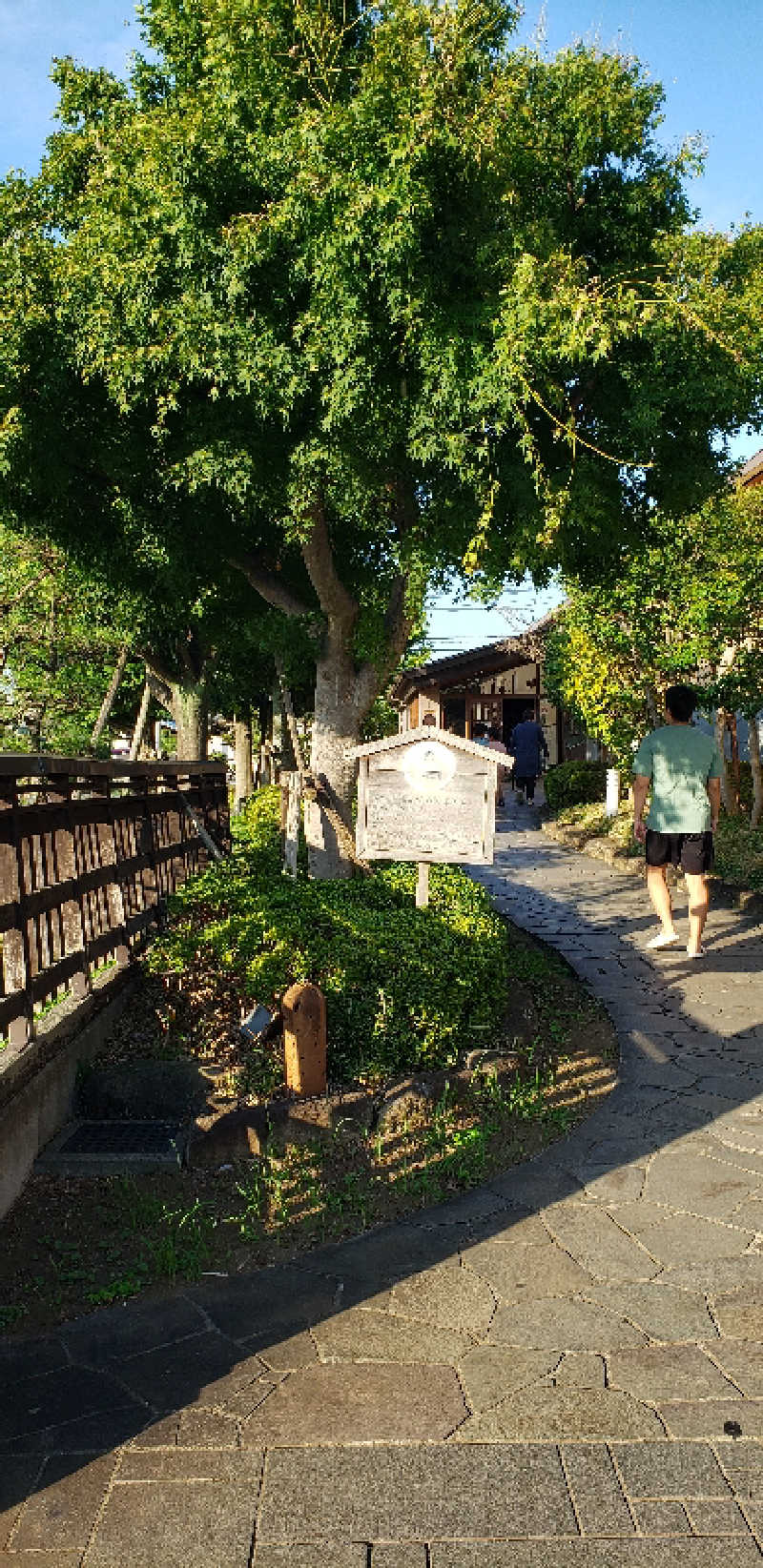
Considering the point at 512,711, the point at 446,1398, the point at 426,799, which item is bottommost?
the point at 446,1398

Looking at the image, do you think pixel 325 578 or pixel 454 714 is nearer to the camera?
pixel 325 578

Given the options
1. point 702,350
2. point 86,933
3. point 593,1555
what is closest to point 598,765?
point 702,350

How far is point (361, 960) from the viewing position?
20.5 ft

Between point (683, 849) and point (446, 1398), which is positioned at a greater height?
point (683, 849)

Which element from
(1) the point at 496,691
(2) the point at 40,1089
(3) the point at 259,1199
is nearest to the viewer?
(3) the point at 259,1199

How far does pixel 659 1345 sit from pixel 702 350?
7601mm

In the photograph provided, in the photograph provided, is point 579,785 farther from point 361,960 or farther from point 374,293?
point 361,960

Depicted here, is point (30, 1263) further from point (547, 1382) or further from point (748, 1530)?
point (748, 1530)

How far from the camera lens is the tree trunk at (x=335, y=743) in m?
10.8

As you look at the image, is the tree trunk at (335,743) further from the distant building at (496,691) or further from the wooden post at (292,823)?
the distant building at (496,691)

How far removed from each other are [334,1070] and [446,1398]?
2.69 m

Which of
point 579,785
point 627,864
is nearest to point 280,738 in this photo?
point 579,785

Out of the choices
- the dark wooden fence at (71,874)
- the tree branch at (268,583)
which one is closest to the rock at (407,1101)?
the dark wooden fence at (71,874)

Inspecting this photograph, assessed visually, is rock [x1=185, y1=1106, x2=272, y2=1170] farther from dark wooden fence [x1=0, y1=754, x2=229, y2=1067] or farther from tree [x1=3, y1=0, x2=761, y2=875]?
tree [x1=3, y1=0, x2=761, y2=875]
